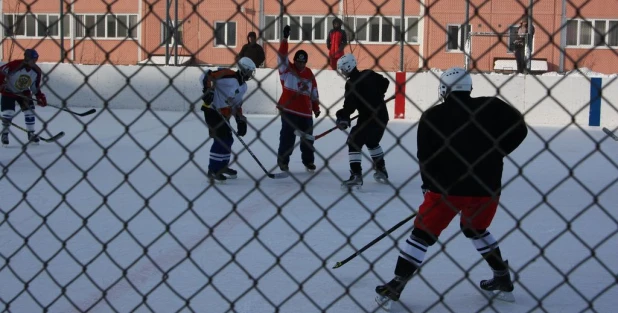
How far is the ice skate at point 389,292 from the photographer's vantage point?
132 inches

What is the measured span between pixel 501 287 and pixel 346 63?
278 cm

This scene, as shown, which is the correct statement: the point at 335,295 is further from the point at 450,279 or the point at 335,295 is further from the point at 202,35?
the point at 202,35

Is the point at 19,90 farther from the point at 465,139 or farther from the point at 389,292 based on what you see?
the point at 465,139

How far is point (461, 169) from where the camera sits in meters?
2.92

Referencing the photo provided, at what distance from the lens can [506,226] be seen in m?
5.22

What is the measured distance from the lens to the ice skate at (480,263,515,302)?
3.45m

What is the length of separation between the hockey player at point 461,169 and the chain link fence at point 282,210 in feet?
0.55

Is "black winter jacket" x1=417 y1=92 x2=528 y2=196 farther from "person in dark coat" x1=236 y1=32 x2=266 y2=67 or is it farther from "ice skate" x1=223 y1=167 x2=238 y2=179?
"person in dark coat" x1=236 y1=32 x2=266 y2=67

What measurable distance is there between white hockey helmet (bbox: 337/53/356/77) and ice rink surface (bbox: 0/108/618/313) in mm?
899

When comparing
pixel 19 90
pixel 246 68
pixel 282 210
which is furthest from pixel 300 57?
pixel 19 90

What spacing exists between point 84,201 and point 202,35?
41.7 ft

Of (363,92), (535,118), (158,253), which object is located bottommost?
A: (535,118)

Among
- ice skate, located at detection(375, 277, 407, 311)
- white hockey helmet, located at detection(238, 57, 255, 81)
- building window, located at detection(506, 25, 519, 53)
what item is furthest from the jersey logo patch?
ice skate, located at detection(375, 277, 407, 311)

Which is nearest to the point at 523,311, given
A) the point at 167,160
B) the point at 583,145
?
the point at 167,160
